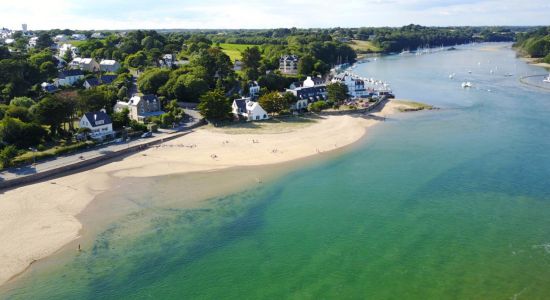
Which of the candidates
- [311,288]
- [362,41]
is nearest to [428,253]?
[311,288]

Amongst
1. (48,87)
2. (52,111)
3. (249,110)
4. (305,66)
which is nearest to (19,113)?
(52,111)

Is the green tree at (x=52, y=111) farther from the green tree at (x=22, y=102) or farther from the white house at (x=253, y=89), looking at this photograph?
the white house at (x=253, y=89)

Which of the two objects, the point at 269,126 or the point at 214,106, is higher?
the point at 214,106

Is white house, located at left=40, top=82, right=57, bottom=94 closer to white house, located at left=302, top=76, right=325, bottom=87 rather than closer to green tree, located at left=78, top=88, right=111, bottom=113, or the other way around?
green tree, located at left=78, top=88, right=111, bottom=113

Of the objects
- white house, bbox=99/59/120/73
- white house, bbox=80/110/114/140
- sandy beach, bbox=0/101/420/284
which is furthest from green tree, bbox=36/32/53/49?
sandy beach, bbox=0/101/420/284

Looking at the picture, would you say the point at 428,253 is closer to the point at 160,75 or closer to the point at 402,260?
the point at 402,260

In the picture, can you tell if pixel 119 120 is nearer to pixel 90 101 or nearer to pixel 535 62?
pixel 90 101

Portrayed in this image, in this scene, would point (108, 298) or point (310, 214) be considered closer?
point (108, 298)
